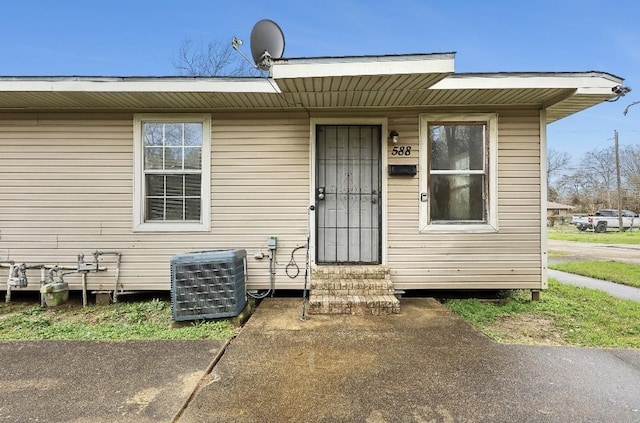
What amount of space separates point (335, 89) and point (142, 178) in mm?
2786

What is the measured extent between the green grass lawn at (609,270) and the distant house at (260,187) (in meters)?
3.28

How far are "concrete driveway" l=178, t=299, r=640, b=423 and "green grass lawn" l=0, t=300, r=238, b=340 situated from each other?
0.56 m

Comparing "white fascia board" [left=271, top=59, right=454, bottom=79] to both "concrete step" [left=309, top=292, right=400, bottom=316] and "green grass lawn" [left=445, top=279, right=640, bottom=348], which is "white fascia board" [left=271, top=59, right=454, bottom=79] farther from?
"green grass lawn" [left=445, top=279, right=640, bottom=348]

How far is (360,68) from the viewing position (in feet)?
10.9

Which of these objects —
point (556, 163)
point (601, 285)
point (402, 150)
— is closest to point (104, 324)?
point (402, 150)

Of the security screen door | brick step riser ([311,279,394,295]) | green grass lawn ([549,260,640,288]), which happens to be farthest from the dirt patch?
green grass lawn ([549,260,640,288])

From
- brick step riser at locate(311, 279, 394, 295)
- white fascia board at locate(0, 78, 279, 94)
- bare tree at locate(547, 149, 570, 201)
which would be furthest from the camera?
bare tree at locate(547, 149, 570, 201)

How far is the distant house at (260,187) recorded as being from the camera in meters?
4.57

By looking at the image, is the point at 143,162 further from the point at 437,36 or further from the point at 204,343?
the point at 437,36

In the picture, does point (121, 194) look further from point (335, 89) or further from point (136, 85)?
point (335, 89)

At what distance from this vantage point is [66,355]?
2.92 m

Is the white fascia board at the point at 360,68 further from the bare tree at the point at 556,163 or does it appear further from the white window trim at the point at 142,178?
the bare tree at the point at 556,163

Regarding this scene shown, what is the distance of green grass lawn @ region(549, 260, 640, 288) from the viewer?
645 centimetres

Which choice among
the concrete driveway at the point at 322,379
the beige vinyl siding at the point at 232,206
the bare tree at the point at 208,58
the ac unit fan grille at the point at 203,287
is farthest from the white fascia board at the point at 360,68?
the bare tree at the point at 208,58
